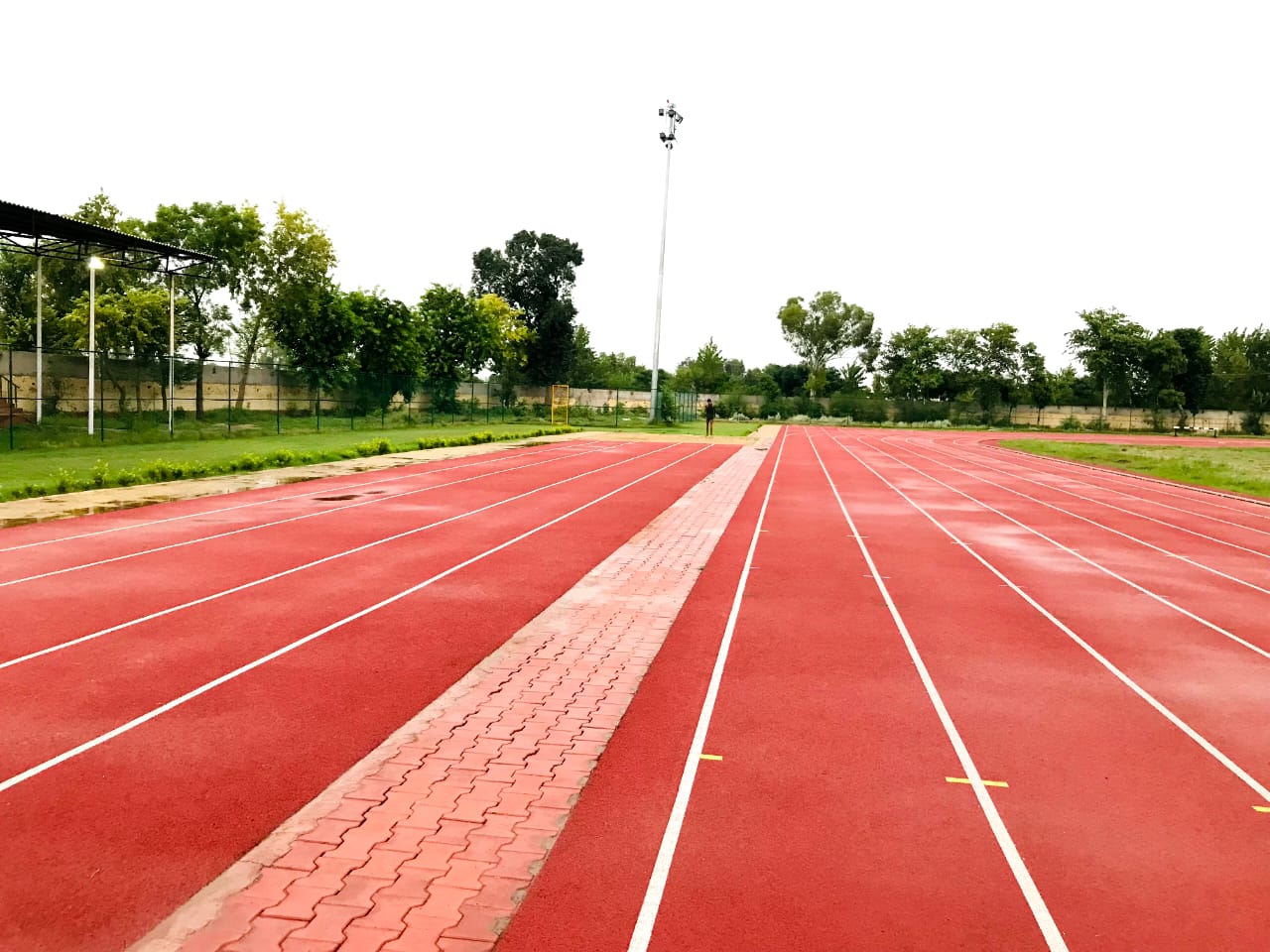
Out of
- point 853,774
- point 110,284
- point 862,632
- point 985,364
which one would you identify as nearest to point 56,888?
point 853,774

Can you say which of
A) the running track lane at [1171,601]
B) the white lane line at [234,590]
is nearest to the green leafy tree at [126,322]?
the white lane line at [234,590]

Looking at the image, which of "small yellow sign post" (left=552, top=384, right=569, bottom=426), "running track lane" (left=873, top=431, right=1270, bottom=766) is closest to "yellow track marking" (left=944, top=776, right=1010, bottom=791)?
"running track lane" (left=873, top=431, right=1270, bottom=766)

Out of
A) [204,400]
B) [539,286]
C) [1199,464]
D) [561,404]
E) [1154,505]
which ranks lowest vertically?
[1154,505]

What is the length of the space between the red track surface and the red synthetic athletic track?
0.06ft

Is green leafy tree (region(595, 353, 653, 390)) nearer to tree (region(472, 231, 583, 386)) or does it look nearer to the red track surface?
tree (region(472, 231, 583, 386))

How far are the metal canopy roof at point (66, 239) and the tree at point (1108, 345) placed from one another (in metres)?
58.1

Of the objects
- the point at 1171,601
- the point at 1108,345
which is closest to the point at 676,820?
the point at 1171,601

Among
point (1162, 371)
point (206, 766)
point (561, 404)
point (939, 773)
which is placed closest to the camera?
point (206, 766)

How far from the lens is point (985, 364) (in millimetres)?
70375

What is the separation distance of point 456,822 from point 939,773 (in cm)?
245

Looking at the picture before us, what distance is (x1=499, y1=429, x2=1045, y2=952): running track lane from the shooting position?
3107 mm

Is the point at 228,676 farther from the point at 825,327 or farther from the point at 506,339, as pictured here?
the point at 825,327

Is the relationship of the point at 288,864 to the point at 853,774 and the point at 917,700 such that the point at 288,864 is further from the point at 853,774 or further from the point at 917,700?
the point at 917,700

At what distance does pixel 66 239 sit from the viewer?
24000mm
